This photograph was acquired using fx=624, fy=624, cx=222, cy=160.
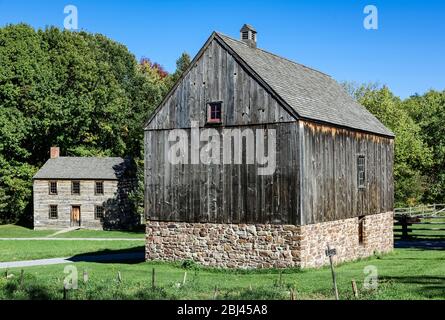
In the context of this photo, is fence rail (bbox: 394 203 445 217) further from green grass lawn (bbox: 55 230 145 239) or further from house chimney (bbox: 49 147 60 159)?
house chimney (bbox: 49 147 60 159)

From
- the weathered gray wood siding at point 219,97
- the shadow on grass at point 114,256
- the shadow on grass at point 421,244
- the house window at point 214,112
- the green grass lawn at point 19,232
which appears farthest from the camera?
the green grass lawn at point 19,232

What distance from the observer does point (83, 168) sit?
59.9 m

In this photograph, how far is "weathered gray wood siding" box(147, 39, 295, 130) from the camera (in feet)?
85.7

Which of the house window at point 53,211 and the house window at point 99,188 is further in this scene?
the house window at point 53,211

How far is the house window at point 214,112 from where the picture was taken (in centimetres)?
2716

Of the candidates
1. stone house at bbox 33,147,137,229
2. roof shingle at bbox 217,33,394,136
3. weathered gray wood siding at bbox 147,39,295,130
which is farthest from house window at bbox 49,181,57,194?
weathered gray wood siding at bbox 147,39,295,130

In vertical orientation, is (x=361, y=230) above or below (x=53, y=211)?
above

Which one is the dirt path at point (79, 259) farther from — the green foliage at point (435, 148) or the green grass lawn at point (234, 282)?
the green foliage at point (435, 148)

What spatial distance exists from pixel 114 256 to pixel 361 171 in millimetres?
14239

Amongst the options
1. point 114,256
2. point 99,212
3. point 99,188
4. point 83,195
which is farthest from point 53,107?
point 114,256

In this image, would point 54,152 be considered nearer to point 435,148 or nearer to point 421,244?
point 435,148

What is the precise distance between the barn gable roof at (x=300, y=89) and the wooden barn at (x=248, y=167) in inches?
3.4

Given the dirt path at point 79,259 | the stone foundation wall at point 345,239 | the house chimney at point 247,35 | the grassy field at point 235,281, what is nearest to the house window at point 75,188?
the dirt path at point 79,259
